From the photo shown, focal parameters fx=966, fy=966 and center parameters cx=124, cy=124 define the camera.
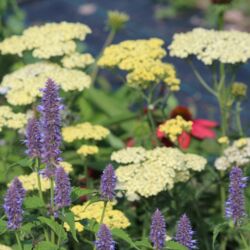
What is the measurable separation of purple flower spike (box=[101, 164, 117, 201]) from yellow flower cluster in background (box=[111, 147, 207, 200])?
602 mm

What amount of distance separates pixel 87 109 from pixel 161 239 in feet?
9.30

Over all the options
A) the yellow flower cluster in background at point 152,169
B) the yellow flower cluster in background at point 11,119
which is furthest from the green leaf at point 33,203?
the yellow flower cluster in background at point 11,119

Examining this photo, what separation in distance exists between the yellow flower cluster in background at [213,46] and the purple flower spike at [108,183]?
4.44 ft

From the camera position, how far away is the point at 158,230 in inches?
102

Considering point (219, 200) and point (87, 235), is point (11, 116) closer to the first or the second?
point (87, 235)

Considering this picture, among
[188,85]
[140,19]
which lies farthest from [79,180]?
[140,19]

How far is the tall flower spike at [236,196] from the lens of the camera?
2641mm

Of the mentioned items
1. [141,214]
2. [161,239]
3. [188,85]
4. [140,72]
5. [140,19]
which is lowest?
[161,239]

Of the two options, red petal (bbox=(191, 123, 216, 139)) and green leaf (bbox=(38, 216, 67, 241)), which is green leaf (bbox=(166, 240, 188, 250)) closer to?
green leaf (bbox=(38, 216, 67, 241))

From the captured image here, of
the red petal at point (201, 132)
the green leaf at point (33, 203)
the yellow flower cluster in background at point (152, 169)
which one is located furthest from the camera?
the red petal at point (201, 132)

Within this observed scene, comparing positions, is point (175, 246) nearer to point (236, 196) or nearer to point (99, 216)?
point (236, 196)

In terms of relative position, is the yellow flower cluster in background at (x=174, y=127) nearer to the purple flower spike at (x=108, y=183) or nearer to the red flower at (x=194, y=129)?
the red flower at (x=194, y=129)

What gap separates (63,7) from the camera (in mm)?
10070

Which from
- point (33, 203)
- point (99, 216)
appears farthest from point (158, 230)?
point (99, 216)
